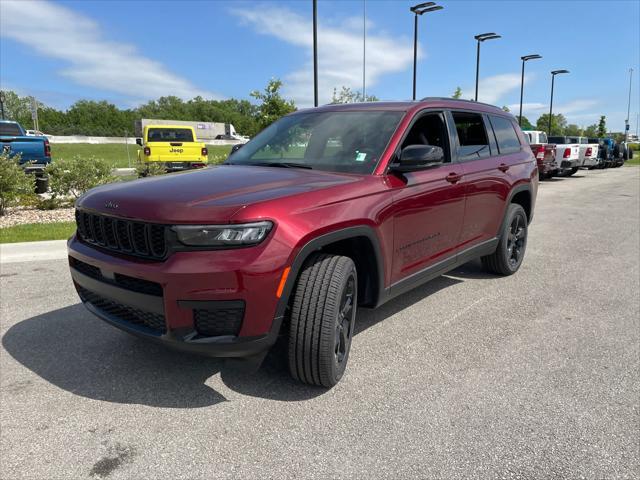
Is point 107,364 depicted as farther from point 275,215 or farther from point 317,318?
point 275,215

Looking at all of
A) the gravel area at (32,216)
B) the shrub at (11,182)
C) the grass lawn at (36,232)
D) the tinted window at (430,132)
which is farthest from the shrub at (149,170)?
the tinted window at (430,132)

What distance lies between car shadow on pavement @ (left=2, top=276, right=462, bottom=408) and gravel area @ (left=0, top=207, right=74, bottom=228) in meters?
5.58

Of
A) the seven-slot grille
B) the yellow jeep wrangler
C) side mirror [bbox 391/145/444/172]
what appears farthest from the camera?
the yellow jeep wrangler

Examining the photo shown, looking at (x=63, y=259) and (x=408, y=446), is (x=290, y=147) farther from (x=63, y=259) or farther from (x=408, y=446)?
(x=63, y=259)

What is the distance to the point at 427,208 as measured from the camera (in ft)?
12.3

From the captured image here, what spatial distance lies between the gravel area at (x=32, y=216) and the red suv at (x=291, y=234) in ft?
21.1

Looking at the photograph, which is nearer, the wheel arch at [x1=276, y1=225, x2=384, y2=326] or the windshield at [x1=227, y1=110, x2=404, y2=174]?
the wheel arch at [x1=276, y1=225, x2=384, y2=326]

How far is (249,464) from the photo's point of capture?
2359mm

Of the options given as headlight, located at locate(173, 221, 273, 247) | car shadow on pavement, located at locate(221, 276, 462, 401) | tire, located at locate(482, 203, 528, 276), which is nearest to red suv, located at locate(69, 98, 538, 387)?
headlight, located at locate(173, 221, 273, 247)

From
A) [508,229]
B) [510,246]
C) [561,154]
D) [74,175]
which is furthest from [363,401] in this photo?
[561,154]

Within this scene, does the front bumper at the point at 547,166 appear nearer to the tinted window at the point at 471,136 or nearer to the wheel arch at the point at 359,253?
the tinted window at the point at 471,136

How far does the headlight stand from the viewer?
2.48 m

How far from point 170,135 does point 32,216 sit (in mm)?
9159

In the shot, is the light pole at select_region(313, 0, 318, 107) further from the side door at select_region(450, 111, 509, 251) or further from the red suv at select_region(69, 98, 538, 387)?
the red suv at select_region(69, 98, 538, 387)
